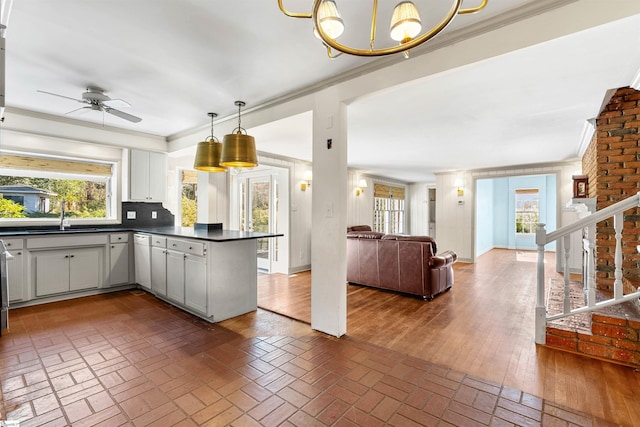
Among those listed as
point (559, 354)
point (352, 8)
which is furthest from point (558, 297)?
point (352, 8)

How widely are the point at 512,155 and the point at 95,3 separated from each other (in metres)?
6.46

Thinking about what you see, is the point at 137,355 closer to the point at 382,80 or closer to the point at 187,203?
the point at 382,80

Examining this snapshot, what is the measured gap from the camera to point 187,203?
6.34 metres

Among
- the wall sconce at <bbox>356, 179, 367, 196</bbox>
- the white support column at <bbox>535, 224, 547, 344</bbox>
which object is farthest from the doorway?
the white support column at <bbox>535, 224, 547, 344</bbox>

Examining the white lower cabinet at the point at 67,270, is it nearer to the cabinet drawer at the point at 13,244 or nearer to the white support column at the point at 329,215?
the cabinet drawer at the point at 13,244

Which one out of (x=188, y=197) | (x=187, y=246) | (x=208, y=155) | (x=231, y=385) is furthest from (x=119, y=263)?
(x=231, y=385)

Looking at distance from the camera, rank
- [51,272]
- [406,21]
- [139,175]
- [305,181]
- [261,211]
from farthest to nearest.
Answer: [261,211]
[305,181]
[139,175]
[51,272]
[406,21]

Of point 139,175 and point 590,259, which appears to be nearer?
point 590,259

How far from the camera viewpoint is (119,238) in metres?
4.55

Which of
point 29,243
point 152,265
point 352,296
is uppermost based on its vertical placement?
point 29,243

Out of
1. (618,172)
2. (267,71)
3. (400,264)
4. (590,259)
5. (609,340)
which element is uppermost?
(267,71)

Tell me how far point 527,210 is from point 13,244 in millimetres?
11979

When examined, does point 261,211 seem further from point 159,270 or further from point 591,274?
point 591,274

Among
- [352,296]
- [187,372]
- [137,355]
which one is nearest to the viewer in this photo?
[187,372]
